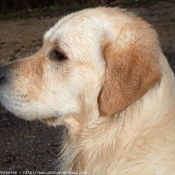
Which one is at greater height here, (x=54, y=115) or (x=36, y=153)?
(x=54, y=115)

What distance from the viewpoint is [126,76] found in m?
3.48

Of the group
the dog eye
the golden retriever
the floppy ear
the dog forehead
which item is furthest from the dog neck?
the dog forehead

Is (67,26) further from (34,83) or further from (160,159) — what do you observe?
(160,159)

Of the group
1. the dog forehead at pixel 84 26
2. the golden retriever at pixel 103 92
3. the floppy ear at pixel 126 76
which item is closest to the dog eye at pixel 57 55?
the golden retriever at pixel 103 92

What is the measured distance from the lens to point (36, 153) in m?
6.34

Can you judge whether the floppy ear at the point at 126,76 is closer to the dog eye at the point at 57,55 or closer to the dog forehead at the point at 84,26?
the dog forehead at the point at 84,26

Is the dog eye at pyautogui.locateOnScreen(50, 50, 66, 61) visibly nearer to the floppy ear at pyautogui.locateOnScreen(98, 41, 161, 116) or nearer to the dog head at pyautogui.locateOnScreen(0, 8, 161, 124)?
the dog head at pyautogui.locateOnScreen(0, 8, 161, 124)

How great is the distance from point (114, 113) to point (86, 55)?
1.68 feet

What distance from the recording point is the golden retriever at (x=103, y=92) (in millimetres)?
3471

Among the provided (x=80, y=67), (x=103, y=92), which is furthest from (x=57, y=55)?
(x=103, y=92)

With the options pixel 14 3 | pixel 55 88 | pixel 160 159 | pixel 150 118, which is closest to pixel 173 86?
pixel 150 118

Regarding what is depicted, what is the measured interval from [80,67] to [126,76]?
0.41m

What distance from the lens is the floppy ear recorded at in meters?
3.44

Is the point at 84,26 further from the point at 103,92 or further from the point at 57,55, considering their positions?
the point at 103,92
